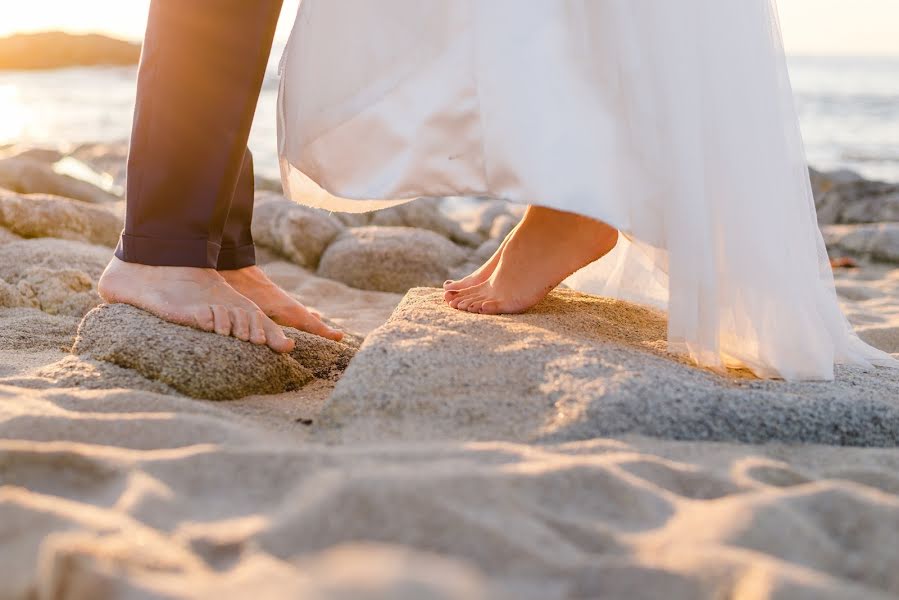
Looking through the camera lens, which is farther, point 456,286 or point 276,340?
point 456,286

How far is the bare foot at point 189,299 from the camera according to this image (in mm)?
1831

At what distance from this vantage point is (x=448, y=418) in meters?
1.42

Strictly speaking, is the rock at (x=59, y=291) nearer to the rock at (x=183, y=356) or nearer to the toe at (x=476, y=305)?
the rock at (x=183, y=356)

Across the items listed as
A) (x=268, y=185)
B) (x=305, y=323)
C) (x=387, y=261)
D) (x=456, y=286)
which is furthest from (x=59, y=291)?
(x=268, y=185)

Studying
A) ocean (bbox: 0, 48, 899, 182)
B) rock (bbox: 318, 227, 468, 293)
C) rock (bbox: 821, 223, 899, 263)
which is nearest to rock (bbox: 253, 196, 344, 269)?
rock (bbox: 318, 227, 468, 293)

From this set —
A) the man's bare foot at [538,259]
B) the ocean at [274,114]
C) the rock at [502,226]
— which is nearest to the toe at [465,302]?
the man's bare foot at [538,259]

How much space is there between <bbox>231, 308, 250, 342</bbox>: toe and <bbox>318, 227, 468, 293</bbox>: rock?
1718 mm

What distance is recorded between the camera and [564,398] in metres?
1.44

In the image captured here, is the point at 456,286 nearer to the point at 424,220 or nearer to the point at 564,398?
the point at 564,398

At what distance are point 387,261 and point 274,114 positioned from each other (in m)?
10.7

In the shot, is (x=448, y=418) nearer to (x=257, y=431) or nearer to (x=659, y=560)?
(x=257, y=431)

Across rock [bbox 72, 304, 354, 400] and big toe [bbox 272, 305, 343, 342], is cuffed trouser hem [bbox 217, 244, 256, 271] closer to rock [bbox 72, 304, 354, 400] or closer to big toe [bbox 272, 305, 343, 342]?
big toe [bbox 272, 305, 343, 342]

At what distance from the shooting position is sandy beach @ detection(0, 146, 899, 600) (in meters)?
0.88

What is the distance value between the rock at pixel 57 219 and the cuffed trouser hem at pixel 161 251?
166 centimetres
